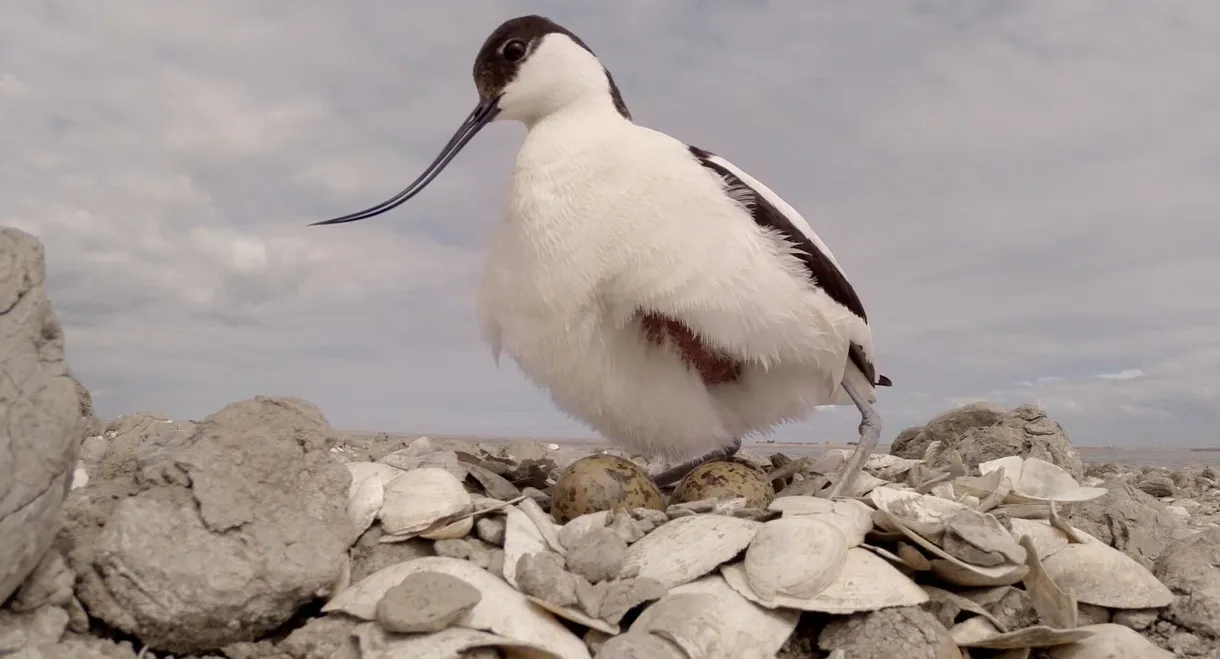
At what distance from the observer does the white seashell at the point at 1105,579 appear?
295 centimetres

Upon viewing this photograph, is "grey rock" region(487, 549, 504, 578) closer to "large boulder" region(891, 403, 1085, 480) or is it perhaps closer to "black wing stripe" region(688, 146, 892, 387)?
"black wing stripe" region(688, 146, 892, 387)

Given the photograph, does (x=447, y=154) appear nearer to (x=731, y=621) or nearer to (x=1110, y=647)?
(x=731, y=621)

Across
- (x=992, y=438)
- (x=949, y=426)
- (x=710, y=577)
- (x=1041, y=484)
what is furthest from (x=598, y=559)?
(x=949, y=426)

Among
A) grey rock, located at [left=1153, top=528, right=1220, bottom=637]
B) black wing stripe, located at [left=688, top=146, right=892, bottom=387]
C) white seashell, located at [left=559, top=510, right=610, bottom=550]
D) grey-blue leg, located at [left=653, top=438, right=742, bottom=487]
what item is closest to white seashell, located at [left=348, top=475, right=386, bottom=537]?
white seashell, located at [left=559, top=510, right=610, bottom=550]

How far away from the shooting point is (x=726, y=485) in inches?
130

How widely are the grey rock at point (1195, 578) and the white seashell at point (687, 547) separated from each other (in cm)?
156

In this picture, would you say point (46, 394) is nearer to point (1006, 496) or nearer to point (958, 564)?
point (958, 564)

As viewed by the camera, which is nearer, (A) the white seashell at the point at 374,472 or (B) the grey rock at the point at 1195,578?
(B) the grey rock at the point at 1195,578

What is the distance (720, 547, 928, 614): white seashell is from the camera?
257 centimetres

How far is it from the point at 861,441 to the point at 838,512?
3.32ft

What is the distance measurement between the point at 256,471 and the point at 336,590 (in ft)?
1.50

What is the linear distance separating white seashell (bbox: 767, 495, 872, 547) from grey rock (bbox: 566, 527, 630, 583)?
2.15ft

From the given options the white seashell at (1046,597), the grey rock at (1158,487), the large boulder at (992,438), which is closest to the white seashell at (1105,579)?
the white seashell at (1046,597)

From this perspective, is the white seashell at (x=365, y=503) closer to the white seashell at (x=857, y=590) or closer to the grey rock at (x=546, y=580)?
the grey rock at (x=546, y=580)
